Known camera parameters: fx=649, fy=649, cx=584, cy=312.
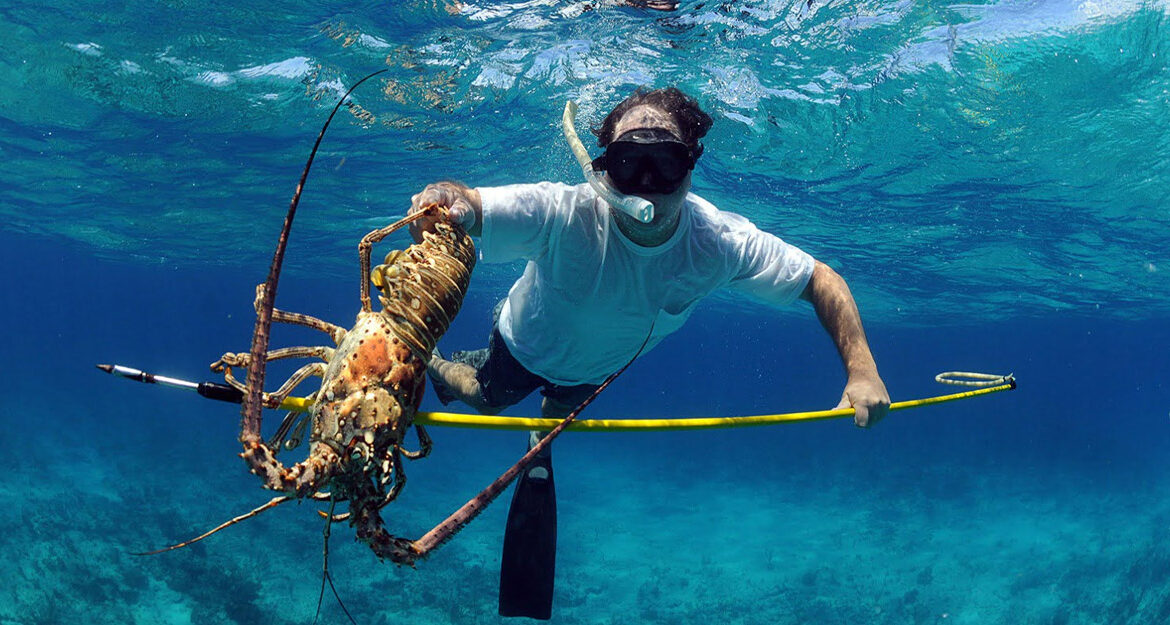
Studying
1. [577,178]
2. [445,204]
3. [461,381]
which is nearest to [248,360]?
[445,204]

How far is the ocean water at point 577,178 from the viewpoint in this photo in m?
10.0

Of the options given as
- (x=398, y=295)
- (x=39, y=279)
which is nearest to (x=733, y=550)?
(x=398, y=295)

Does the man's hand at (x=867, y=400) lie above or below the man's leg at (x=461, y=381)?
above

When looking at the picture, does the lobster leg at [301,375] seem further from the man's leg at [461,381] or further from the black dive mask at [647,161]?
the man's leg at [461,381]

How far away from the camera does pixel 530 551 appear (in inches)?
226

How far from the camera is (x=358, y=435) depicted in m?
2.15

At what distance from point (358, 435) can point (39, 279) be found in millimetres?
78659

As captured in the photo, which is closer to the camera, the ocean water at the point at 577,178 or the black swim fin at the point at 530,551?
the black swim fin at the point at 530,551

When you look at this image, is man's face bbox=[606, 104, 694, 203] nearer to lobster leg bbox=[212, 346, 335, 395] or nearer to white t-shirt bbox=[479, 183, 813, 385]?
white t-shirt bbox=[479, 183, 813, 385]

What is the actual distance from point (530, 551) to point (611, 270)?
280cm

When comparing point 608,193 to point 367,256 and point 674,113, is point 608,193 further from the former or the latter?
point 367,256

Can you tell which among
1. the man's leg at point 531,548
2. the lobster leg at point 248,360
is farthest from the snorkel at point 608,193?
the man's leg at point 531,548

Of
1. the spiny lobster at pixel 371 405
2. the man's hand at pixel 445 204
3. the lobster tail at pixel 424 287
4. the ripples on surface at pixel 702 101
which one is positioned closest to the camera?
the spiny lobster at pixel 371 405

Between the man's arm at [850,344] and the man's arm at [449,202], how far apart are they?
220cm
